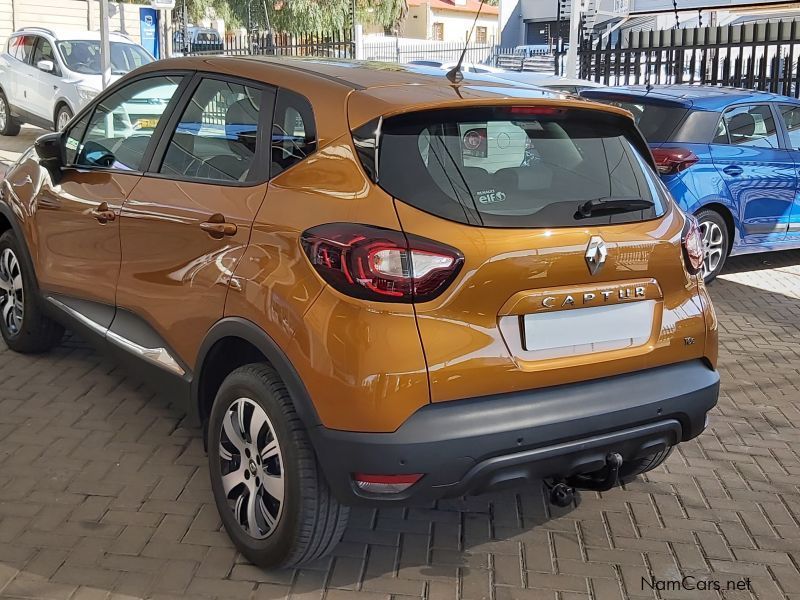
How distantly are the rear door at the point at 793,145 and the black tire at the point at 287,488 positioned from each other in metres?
6.40

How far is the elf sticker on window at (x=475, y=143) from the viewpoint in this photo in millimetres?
2949

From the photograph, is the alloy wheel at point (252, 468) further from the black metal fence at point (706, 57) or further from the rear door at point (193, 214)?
the black metal fence at point (706, 57)

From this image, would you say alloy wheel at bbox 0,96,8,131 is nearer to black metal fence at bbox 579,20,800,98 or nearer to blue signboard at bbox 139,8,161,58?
blue signboard at bbox 139,8,161,58

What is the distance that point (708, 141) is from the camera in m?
7.25

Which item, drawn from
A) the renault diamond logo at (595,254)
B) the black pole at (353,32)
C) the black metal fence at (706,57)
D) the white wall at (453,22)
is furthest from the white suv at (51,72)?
the white wall at (453,22)

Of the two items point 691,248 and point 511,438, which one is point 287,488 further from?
point 691,248

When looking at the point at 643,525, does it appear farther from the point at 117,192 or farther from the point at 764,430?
the point at 117,192

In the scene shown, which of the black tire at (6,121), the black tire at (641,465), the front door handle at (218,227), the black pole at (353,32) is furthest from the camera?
the black pole at (353,32)

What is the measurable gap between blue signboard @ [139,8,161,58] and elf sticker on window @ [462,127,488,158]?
865 inches

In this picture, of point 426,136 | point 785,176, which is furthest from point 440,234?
point 785,176

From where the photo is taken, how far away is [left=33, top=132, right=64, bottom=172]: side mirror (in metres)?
4.54

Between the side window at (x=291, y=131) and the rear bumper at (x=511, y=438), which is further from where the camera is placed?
the side window at (x=291, y=131)

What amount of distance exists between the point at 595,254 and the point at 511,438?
659 mm

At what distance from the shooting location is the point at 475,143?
2994 mm
